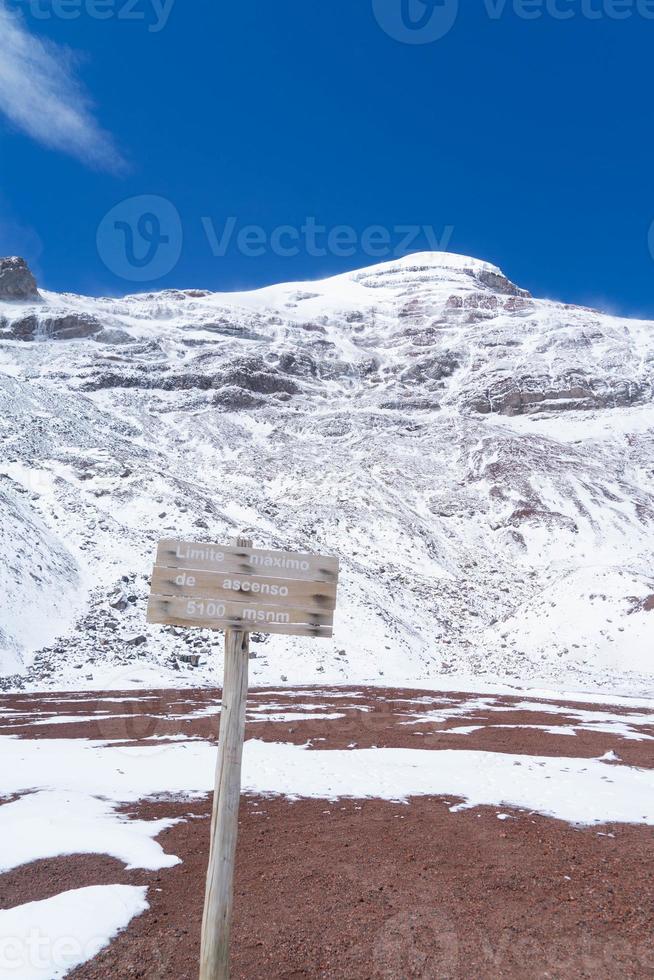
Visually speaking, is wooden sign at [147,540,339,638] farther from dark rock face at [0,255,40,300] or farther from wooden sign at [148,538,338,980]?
dark rock face at [0,255,40,300]

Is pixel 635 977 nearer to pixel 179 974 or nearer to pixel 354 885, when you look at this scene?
pixel 354 885

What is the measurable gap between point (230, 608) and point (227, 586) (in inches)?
7.6

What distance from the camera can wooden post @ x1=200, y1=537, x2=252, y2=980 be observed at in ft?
15.9

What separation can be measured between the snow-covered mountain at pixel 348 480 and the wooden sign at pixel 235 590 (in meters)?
27.4

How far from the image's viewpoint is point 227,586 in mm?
5305

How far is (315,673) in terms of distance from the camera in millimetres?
35656

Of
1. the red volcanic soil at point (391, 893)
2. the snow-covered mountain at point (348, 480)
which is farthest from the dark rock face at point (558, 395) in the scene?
the red volcanic soil at point (391, 893)

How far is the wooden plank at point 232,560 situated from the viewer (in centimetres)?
532

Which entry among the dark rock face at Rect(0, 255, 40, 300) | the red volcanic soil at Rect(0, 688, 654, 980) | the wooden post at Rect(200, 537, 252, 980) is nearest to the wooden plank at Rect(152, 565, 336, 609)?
the wooden post at Rect(200, 537, 252, 980)

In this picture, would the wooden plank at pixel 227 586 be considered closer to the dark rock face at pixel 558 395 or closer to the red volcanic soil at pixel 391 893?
the red volcanic soil at pixel 391 893

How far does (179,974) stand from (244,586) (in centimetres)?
363

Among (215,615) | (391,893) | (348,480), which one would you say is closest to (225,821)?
(215,615)

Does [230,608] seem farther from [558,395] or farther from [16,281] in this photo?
[16,281]

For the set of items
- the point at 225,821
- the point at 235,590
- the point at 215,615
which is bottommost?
the point at 225,821
